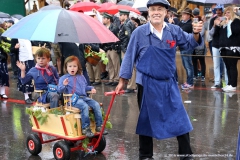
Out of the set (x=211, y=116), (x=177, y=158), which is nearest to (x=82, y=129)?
(x=177, y=158)

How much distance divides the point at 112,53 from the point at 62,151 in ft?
23.1

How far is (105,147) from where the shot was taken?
6.68 metres

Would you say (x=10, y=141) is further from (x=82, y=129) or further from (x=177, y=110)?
(x=177, y=110)

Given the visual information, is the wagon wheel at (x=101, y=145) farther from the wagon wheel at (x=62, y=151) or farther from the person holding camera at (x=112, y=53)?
the person holding camera at (x=112, y=53)

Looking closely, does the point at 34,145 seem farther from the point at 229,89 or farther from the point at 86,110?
the point at 229,89

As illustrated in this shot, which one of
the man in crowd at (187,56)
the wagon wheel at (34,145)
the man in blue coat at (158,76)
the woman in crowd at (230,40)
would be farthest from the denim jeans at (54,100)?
the man in crowd at (187,56)

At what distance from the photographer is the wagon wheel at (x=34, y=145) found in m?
6.29

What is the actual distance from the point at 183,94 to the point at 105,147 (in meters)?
4.77

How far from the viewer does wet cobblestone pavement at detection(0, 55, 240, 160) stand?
637 cm

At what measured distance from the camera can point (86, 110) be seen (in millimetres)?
5934

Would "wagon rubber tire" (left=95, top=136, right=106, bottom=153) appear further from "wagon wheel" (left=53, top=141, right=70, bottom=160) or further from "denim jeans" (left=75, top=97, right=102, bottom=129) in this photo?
"wagon wheel" (left=53, top=141, right=70, bottom=160)

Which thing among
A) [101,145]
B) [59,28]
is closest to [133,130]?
[101,145]

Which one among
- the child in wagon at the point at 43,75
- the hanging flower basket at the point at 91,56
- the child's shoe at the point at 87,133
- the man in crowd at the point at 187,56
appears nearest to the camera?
the child's shoe at the point at 87,133

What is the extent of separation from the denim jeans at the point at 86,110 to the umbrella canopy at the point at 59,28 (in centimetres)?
75
